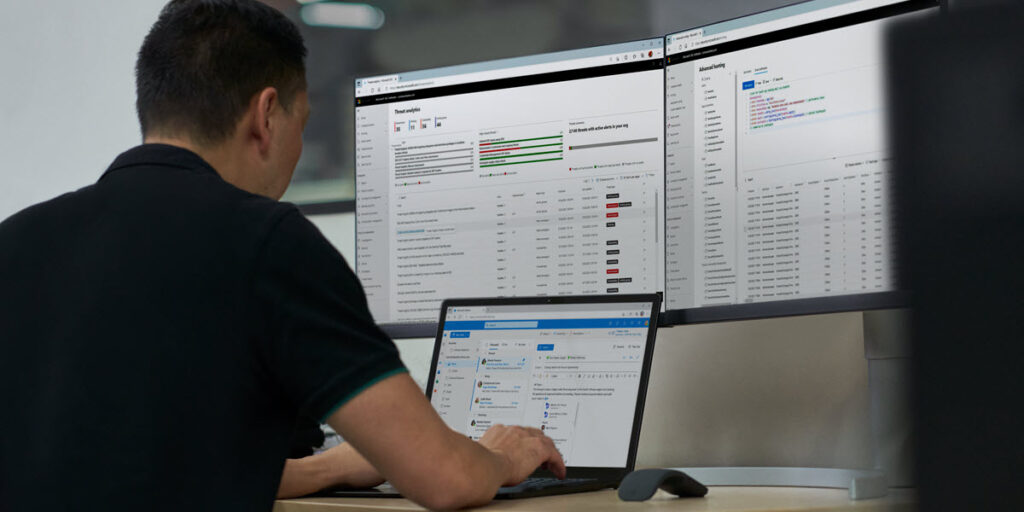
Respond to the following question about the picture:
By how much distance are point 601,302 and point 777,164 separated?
0.99 feet

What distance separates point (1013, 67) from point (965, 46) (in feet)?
0.04

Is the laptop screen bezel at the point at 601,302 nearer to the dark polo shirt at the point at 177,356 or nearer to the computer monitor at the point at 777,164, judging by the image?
the computer monitor at the point at 777,164

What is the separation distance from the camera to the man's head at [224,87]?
1.13 m

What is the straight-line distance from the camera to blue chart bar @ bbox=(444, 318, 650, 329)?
1.46 meters

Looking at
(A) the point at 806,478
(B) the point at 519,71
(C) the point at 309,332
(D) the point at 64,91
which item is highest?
(D) the point at 64,91

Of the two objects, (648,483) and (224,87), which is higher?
(224,87)

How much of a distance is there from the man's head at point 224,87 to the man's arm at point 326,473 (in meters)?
0.33

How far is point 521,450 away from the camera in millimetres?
1224

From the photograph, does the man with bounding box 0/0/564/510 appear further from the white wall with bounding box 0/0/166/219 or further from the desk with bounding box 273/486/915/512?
the white wall with bounding box 0/0/166/219

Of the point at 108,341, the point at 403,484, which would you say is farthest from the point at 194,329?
the point at 403,484

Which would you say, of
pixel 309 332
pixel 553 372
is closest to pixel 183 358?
pixel 309 332

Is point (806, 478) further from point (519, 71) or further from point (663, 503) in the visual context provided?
point (519, 71)

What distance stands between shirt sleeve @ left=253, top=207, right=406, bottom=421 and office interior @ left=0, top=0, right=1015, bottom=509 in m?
0.66

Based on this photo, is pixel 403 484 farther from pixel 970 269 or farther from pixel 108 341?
pixel 970 269
